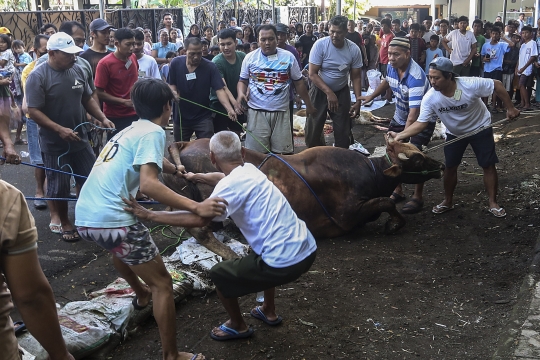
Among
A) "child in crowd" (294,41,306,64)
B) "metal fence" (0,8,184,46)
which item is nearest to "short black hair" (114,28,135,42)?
"metal fence" (0,8,184,46)

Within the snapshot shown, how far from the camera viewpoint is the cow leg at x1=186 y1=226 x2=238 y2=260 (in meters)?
5.36

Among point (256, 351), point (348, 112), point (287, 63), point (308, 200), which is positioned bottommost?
point (256, 351)

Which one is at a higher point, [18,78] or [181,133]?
[18,78]

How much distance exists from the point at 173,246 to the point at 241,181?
8.88 ft

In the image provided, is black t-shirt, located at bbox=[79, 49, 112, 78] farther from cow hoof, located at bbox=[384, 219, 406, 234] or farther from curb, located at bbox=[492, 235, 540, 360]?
curb, located at bbox=[492, 235, 540, 360]

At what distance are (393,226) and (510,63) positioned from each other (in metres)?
9.28

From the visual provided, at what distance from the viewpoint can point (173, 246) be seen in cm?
595

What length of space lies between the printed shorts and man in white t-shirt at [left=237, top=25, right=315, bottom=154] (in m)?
3.67

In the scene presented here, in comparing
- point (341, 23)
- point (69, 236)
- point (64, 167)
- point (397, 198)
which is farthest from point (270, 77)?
point (69, 236)

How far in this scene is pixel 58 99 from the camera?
19.2 feet

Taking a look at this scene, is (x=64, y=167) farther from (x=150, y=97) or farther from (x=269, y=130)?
(x=150, y=97)

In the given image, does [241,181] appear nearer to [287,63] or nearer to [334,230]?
[334,230]

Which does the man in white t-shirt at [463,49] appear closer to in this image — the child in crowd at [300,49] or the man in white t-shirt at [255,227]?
the child in crowd at [300,49]

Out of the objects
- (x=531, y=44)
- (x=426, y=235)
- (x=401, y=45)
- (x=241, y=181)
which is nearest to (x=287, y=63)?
(x=401, y=45)
